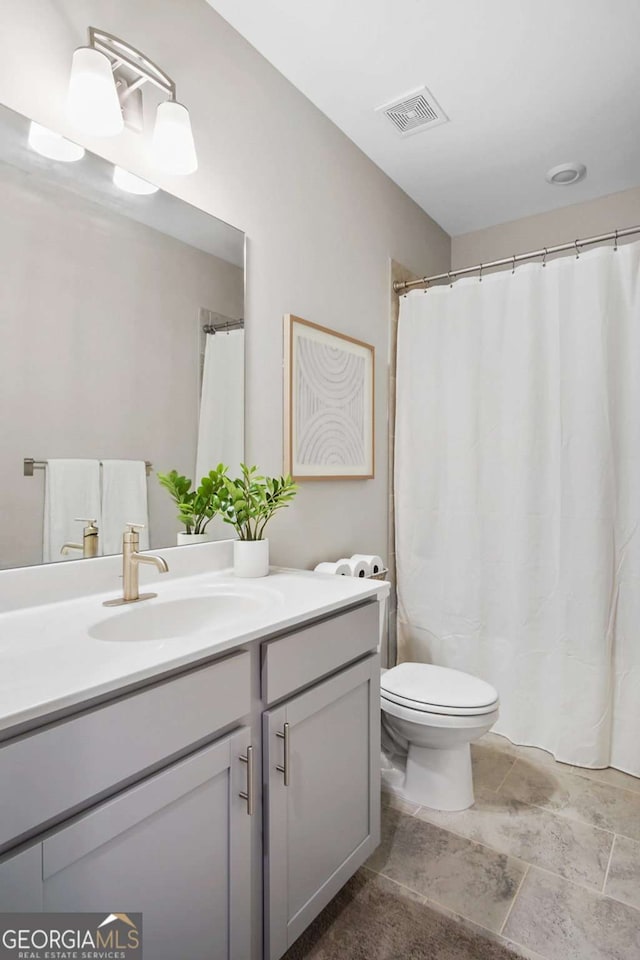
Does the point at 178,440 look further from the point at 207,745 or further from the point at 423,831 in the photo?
the point at 423,831

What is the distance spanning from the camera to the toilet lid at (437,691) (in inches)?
66.4

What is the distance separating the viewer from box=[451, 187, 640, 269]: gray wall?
8.43 feet

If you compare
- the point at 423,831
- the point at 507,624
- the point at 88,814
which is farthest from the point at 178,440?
the point at 507,624

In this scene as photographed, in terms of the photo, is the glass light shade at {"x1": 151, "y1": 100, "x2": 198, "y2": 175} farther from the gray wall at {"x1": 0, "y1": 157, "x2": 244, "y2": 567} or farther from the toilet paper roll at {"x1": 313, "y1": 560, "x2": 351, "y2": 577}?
the toilet paper roll at {"x1": 313, "y1": 560, "x2": 351, "y2": 577}

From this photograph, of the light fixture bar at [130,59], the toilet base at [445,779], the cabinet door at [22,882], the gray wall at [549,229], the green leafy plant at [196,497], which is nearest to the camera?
the cabinet door at [22,882]

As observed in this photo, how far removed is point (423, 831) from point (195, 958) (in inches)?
38.4

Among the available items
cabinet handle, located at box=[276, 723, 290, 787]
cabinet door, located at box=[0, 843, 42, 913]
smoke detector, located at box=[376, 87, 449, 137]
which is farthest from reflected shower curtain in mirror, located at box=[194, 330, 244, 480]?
smoke detector, located at box=[376, 87, 449, 137]

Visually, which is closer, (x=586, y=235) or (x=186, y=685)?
(x=186, y=685)

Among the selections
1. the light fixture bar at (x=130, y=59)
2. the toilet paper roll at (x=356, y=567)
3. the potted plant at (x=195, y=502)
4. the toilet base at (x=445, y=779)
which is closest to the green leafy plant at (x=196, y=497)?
the potted plant at (x=195, y=502)

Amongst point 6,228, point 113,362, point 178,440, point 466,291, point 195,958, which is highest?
point 466,291

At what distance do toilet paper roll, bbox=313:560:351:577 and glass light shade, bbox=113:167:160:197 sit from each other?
1304mm

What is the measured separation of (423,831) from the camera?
5.50ft

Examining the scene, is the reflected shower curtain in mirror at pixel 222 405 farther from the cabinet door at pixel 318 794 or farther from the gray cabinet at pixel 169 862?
the gray cabinet at pixel 169 862

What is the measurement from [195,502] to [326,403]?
0.75 m
